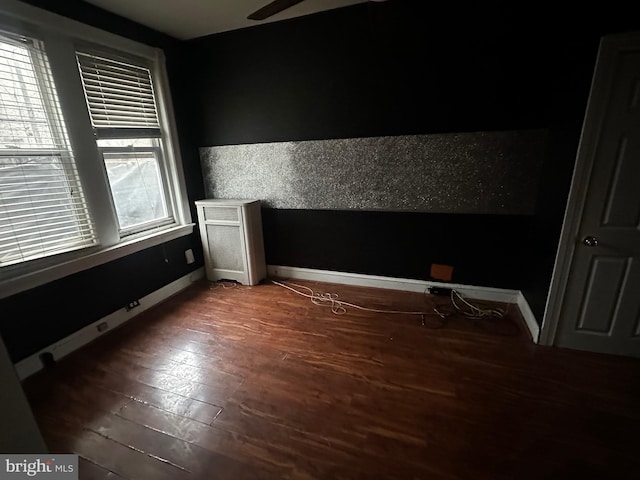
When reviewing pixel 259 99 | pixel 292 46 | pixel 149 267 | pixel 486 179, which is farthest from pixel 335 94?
pixel 149 267

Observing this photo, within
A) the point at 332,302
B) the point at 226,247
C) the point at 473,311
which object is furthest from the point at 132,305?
the point at 473,311

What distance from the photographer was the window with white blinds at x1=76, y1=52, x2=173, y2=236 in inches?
95.7

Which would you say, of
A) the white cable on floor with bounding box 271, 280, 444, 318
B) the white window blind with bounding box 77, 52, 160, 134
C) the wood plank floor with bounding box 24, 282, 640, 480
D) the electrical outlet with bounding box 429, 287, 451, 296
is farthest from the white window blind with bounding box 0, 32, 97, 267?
the electrical outlet with bounding box 429, 287, 451, 296

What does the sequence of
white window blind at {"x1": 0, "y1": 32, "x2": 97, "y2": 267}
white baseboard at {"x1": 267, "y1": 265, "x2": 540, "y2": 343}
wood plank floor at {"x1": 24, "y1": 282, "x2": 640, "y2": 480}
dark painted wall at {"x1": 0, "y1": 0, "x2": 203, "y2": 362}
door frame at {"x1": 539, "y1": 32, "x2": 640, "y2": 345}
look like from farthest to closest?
white baseboard at {"x1": 267, "y1": 265, "x2": 540, "y2": 343} < dark painted wall at {"x1": 0, "y1": 0, "x2": 203, "y2": 362} < white window blind at {"x1": 0, "y1": 32, "x2": 97, "y2": 267} < door frame at {"x1": 539, "y1": 32, "x2": 640, "y2": 345} < wood plank floor at {"x1": 24, "y1": 282, "x2": 640, "y2": 480}

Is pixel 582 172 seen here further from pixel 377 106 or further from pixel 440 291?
pixel 377 106

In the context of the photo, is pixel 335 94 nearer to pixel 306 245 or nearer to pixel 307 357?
pixel 306 245

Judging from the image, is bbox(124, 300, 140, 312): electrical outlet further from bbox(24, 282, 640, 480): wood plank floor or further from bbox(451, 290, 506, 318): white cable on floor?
bbox(451, 290, 506, 318): white cable on floor

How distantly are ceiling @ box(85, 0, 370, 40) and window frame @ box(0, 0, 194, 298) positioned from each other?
0.21 metres

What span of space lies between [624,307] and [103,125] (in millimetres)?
4122

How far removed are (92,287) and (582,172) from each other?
144 inches

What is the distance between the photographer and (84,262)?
233 cm

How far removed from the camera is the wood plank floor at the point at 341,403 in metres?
1.42

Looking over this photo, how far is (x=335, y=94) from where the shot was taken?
110 inches

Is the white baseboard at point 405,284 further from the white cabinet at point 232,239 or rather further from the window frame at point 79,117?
the window frame at point 79,117
